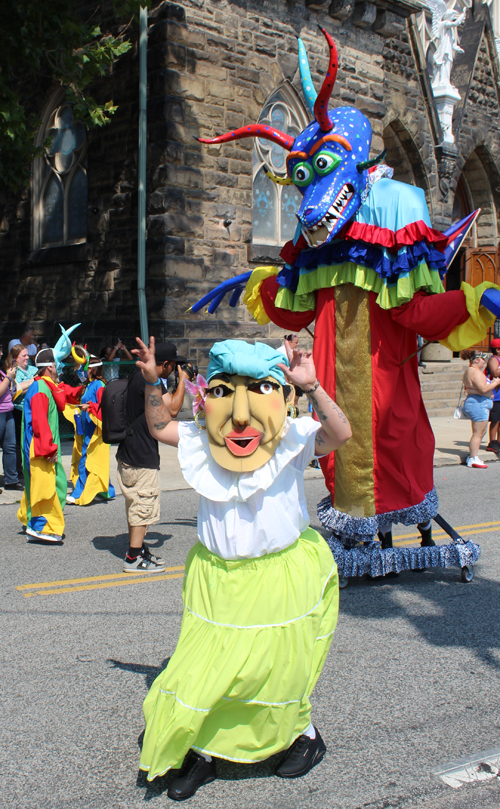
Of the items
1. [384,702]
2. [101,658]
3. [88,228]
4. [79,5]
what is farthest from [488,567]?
[79,5]

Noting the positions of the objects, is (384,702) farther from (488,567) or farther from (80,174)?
(80,174)

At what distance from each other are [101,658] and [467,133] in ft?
60.4

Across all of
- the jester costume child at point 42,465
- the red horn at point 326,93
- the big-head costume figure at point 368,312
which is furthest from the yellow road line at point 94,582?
the red horn at point 326,93

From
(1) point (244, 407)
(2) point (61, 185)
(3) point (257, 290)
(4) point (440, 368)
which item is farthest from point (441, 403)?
(1) point (244, 407)

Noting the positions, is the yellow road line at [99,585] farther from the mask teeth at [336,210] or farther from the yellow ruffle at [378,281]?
the mask teeth at [336,210]

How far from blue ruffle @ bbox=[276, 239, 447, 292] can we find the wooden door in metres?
15.3

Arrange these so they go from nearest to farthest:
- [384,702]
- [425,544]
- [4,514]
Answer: [384,702]
[425,544]
[4,514]

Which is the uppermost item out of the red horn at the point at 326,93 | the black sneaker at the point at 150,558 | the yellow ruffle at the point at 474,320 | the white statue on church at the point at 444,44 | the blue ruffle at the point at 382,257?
the white statue on church at the point at 444,44

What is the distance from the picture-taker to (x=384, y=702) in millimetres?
3883

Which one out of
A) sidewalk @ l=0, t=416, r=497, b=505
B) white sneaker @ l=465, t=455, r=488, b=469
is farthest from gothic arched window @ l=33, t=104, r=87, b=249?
white sneaker @ l=465, t=455, r=488, b=469

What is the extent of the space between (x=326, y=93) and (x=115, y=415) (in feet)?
9.33

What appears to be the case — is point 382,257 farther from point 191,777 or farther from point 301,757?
point 191,777

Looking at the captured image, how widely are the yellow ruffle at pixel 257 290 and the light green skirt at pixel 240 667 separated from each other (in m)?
3.27

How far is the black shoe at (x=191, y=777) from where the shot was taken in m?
3.05
